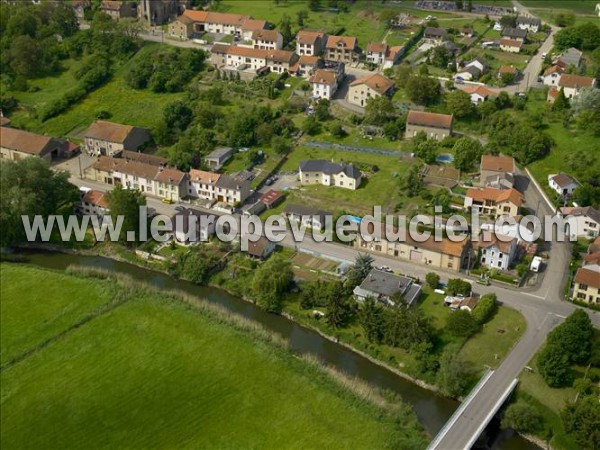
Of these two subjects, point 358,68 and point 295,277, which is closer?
point 295,277

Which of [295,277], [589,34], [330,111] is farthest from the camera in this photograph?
[589,34]

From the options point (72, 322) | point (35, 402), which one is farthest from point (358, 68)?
point (35, 402)

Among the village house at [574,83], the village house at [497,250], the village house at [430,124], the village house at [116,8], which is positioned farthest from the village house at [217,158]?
the village house at [116,8]

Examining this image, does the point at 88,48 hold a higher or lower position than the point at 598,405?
higher

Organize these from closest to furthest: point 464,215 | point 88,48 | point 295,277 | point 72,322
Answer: point 72,322
point 295,277
point 464,215
point 88,48

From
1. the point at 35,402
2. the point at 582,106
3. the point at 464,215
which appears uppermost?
the point at 582,106

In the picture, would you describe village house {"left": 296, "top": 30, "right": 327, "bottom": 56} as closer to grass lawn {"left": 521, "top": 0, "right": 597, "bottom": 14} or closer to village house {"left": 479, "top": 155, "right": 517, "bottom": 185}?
village house {"left": 479, "top": 155, "right": 517, "bottom": 185}

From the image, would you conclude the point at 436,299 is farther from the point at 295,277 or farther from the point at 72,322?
the point at 72,322

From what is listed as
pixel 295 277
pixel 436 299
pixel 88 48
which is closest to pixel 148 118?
pixel 88 48
